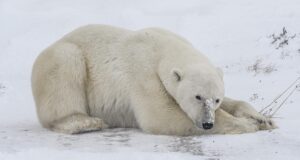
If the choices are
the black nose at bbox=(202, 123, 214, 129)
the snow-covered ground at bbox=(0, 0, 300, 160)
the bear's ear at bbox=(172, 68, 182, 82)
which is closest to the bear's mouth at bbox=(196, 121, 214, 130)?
the black nose at bbox=(202, 123, 214, 129)

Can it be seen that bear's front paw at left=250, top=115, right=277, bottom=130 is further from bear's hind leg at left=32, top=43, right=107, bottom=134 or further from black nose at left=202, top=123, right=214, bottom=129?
bear's hind leg at left=32, top=43, right=107, bottom=134

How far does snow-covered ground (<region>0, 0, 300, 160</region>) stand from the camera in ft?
18.5

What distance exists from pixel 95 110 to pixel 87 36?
852 mm

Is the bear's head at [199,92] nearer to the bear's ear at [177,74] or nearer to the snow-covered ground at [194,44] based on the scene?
the bear's ear at [177,74]

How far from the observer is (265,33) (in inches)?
457

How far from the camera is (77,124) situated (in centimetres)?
696

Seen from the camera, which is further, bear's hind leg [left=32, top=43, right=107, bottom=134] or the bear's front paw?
bear's hind leg [left=32, top=43, right=107, bottom=134]

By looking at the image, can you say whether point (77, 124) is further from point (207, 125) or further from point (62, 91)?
point (207, 125)

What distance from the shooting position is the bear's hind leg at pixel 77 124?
693 cm

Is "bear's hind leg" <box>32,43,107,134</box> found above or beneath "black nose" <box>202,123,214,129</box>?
above

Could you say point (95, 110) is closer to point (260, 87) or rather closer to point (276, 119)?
point (276, 119)

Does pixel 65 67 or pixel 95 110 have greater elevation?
pixel 65 67

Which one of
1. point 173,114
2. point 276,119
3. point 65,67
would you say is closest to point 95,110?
point 65,67

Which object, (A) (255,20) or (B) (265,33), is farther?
(A) (255,20)
